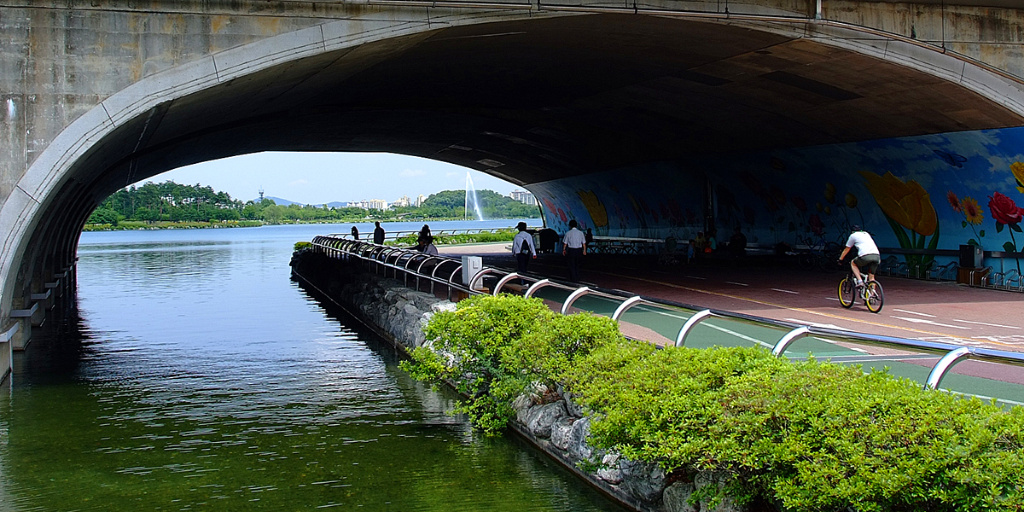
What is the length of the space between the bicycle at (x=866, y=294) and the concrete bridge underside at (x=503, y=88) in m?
4.06

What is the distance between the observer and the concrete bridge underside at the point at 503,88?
42.5ft

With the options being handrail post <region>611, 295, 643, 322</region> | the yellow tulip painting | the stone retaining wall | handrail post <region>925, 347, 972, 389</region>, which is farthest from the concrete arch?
the yellow tulip painting

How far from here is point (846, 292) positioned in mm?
17453

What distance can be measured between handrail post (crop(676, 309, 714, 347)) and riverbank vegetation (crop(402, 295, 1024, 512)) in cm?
28

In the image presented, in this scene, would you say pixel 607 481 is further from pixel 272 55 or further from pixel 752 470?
pixel 272 55

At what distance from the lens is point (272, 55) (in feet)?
45.8

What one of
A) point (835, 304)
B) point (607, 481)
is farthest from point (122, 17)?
point (835, 304)

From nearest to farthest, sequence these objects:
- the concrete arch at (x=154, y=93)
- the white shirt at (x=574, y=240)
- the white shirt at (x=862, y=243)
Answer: the concrete arch at (x=154, y=93)
the white shirt at (x=862, y=243)
the white shirt at (x=574, y=240)

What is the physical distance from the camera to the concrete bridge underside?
42.5 ft

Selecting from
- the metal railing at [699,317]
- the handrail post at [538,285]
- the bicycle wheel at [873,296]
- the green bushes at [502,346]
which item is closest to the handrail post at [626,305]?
the metal railing at [699,317]

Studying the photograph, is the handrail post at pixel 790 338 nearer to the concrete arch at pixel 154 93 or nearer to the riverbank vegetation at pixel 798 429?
the riverbank vegetation at pixel 798 429

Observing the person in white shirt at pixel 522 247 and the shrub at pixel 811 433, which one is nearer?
the shrub at pixel 811 433

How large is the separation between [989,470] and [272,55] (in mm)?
12017

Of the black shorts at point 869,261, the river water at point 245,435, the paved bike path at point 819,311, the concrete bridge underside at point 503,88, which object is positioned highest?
the concrete bridge underside at point 503,88
